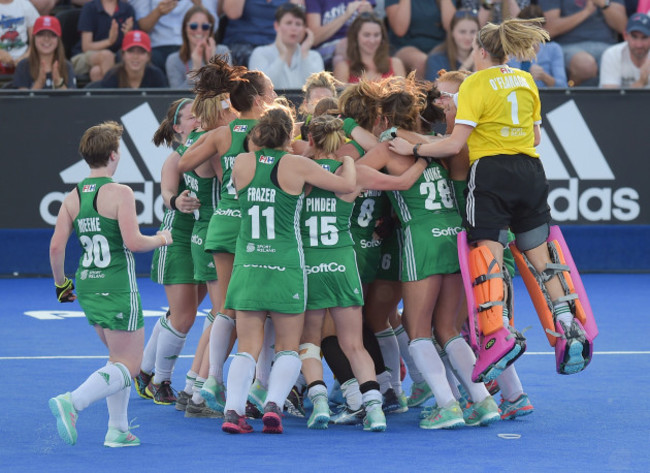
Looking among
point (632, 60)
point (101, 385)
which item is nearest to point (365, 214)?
point (101, 385)

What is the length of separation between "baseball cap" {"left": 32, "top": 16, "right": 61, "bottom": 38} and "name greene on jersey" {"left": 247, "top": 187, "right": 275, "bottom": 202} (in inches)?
282

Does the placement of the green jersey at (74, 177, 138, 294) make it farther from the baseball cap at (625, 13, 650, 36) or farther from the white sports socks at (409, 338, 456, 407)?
the baseball cap at (625, 13, 650, 36)

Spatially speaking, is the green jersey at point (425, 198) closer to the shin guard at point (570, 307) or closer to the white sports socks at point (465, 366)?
the shin guard at point (570, 307)

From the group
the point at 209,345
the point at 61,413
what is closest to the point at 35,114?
the point at 209,345

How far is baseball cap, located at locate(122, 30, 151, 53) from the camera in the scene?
13203 millimetres

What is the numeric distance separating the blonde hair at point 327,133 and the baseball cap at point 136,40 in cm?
676

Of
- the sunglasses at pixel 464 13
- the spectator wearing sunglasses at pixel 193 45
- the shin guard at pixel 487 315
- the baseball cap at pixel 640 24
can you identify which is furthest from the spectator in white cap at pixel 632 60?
the shin guard at pixel 487 315

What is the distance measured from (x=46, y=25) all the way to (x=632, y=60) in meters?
6.87

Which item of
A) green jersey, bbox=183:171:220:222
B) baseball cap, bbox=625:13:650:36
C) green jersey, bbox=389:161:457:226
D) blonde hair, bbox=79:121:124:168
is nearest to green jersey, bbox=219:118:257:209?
green jersey, bbox=183:171:220:222

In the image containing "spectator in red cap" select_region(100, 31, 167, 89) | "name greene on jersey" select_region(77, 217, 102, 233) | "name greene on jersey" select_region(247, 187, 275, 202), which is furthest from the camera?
"spectator in red cap" select_region(100, 31, 167, 89)

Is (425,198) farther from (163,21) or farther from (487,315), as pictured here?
(163,21)

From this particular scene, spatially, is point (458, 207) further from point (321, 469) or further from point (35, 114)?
point (35, 114)

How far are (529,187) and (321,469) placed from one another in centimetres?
219

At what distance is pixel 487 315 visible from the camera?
665 cm
